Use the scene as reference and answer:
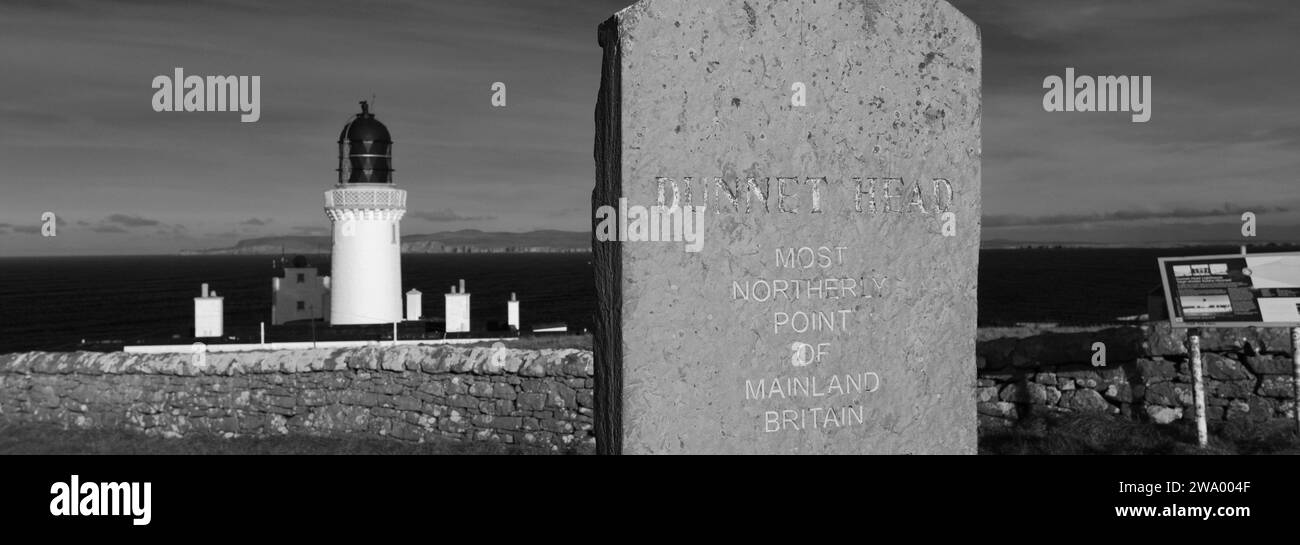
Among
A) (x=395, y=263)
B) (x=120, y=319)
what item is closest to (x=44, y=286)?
(x=120, y=319)

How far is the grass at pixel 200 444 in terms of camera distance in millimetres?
10406

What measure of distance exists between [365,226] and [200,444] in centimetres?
2170

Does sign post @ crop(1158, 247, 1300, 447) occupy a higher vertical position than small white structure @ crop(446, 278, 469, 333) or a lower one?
higher

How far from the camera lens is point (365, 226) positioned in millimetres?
32594

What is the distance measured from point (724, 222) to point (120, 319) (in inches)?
3052

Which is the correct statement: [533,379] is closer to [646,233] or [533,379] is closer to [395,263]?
[646,233]

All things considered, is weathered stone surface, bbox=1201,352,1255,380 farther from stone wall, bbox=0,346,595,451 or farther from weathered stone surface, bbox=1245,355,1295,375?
stone wall, bbox=0,346,595,451

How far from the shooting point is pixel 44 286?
121625mm

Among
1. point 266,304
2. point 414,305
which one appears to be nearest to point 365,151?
point 414,305

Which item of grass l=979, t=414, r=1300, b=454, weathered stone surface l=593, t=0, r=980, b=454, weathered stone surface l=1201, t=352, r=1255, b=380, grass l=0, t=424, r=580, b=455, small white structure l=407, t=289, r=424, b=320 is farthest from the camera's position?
small white structure l=407, t=289, r=424, b=320

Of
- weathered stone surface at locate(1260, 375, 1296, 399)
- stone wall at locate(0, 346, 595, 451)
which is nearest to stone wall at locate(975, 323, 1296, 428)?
weathered stone surface at locate(1260, 375, 1296, 399)

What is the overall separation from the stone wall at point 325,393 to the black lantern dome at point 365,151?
19.1 meters

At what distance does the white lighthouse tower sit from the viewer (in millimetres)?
31875

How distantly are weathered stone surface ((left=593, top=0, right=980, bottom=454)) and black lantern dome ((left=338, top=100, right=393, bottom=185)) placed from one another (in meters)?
28.3
